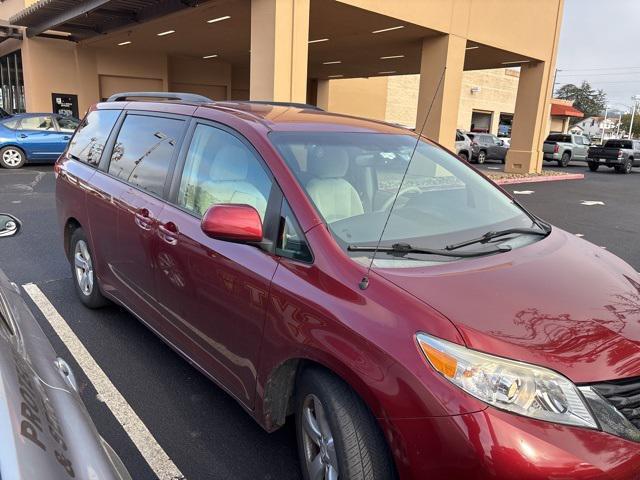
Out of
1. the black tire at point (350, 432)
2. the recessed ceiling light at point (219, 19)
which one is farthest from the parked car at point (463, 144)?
the black tire at point (350, 432)

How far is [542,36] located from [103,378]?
1873cm

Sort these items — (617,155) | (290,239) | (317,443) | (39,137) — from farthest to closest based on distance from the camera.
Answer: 1. (617,155)
2. (39,137)
3. (290,239)
4. (317,443)

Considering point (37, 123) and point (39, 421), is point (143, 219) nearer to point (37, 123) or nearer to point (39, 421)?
point (39, 421)

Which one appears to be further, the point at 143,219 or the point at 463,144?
the point at 463,144

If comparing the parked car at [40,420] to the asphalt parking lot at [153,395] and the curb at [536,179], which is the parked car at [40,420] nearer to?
the asphalt parking lot at [153,395]

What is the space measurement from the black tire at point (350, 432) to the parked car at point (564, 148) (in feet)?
89.3

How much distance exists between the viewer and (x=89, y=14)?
49.6 feet

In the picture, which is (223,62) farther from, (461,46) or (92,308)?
(92,308)

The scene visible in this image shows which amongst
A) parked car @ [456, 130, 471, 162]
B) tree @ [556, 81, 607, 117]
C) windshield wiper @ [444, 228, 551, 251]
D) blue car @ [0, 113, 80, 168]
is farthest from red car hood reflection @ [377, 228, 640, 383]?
tree @ [556, 81, 607, 117]

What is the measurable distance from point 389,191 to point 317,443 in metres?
1.37

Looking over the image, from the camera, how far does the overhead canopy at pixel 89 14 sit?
13570mm

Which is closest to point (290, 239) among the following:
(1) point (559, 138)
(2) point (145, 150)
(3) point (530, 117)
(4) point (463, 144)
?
(2) point (145, 150)

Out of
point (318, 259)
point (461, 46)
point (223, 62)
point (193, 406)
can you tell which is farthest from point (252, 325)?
point (223, 62)

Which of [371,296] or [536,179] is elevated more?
[371,296]
